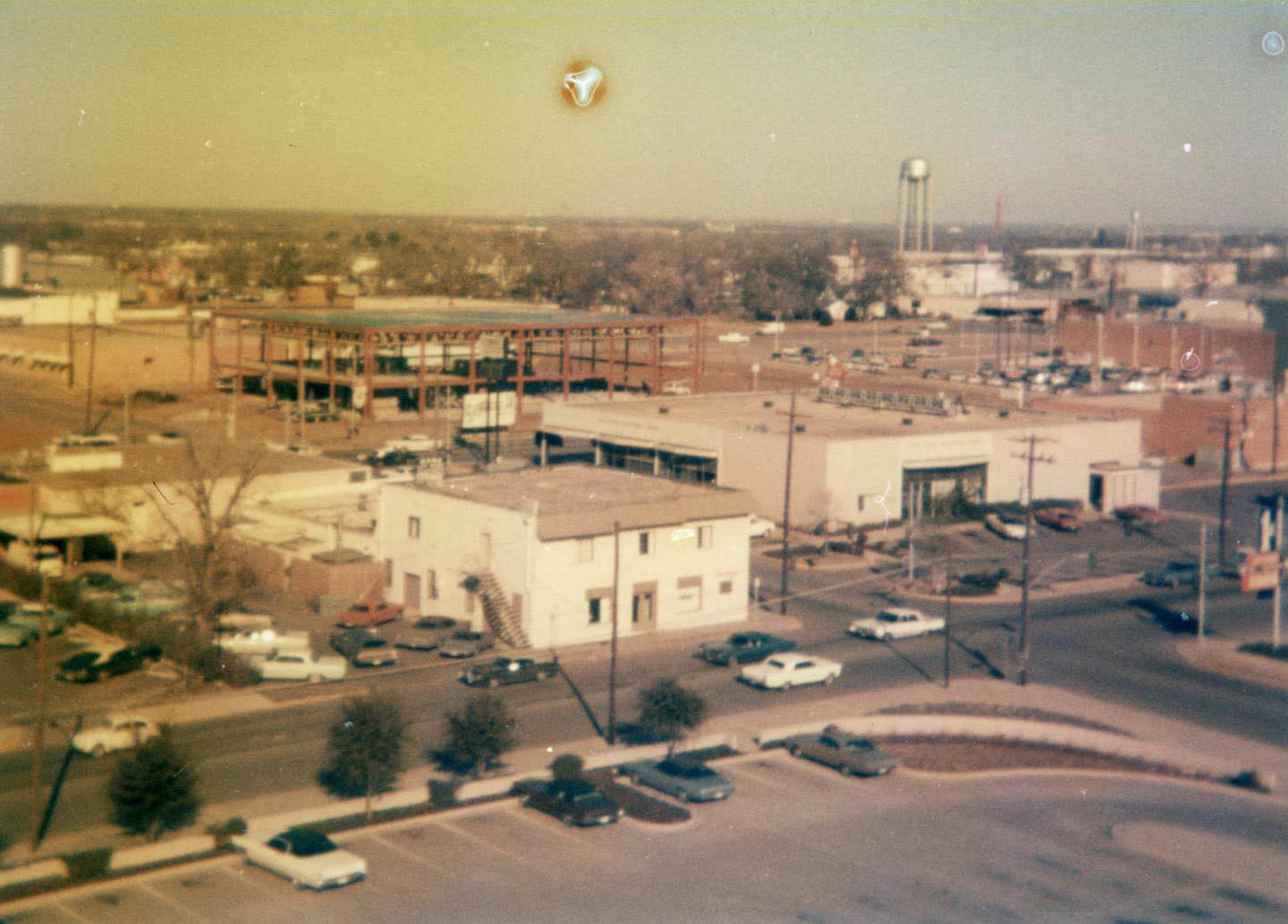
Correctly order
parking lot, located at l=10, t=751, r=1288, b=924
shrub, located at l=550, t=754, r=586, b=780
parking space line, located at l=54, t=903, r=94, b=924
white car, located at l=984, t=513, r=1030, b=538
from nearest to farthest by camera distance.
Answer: parking space line, located at l=54, t=903, r=94, b=924 → parking lot, located at l=10, t=751, r=1288, b=924 → shrub, located at l=550, t=754, r=586, b=780 → white car, located at l=984, t=513, r=1030, b=538

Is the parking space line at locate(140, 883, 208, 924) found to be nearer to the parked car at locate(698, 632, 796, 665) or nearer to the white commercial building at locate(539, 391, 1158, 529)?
the parked car at locate(698, 632, 796, 665)

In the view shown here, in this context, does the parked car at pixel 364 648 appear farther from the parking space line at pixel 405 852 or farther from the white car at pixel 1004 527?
the white car at pixel 1004 527

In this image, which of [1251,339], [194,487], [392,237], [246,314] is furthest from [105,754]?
[1251,339]

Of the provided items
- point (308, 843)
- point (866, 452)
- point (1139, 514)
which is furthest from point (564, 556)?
point (1139, 514)

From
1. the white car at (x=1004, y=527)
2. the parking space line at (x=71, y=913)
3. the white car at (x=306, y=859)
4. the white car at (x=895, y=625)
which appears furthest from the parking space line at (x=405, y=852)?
the white car at (x=1004, y=527)

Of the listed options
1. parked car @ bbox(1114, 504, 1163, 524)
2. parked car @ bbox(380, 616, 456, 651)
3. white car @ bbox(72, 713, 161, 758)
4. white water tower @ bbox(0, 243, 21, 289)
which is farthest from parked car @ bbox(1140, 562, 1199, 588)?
white water tower @ bbox(0, 243, 21, 289)
